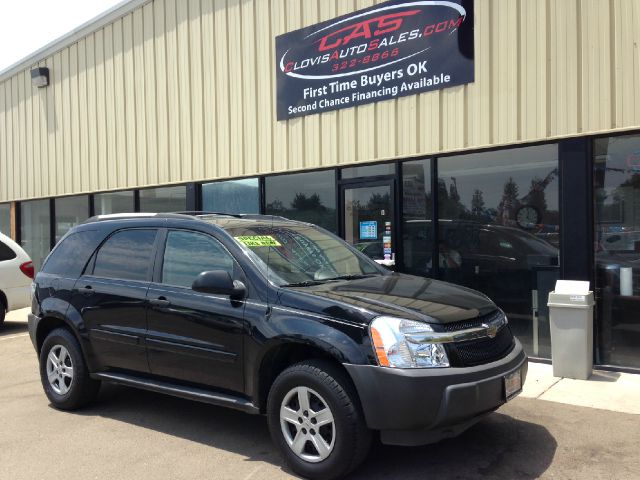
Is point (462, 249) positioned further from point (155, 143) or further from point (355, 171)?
point (155, 143)

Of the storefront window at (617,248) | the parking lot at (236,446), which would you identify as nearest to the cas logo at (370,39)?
the storefront window at (617,248)

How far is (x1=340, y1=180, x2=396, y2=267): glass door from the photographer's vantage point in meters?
8.38

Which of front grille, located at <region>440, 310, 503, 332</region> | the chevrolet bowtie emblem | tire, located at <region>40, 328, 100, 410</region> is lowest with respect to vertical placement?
tire, located at <region>40, 328, 100, 410</region>

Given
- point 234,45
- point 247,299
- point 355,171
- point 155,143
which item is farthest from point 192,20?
point 247,299

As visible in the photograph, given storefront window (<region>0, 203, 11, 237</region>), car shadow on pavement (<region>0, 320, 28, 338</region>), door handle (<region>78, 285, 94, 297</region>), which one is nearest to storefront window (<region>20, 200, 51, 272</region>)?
storefront window (<region>0, 203, 11, 237</region>)

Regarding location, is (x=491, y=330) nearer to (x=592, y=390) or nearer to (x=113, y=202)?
(x=592, y=390)

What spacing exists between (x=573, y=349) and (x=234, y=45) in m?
7.37

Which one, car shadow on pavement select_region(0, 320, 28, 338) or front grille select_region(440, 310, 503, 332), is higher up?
front grille select_region(440, 310, 503, 332)

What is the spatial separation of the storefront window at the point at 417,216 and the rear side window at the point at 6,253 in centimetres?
679

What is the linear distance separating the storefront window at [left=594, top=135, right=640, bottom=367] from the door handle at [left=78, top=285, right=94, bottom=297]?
5376 mm

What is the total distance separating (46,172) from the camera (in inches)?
Answer: 563

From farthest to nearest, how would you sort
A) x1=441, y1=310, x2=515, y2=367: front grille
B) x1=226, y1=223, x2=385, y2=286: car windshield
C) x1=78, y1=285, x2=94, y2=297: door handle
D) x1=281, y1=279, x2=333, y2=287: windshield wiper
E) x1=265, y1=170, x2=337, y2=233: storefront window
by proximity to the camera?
x1=265, y1=170, x2=337, y2=233: storefront window, x1=78, y1=285, x2=94, y2=297: door handle, x1=226, y1=223, x2=385, y2=286: car windshield, x1=281, y1=279, x2=333, y2=287: windshield wiper, x1=441, y1=310, x2=515, y2=367: front grille

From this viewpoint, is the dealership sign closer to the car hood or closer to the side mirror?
the car hood

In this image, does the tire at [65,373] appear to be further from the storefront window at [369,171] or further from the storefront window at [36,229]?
the storefront window at [36,229]
